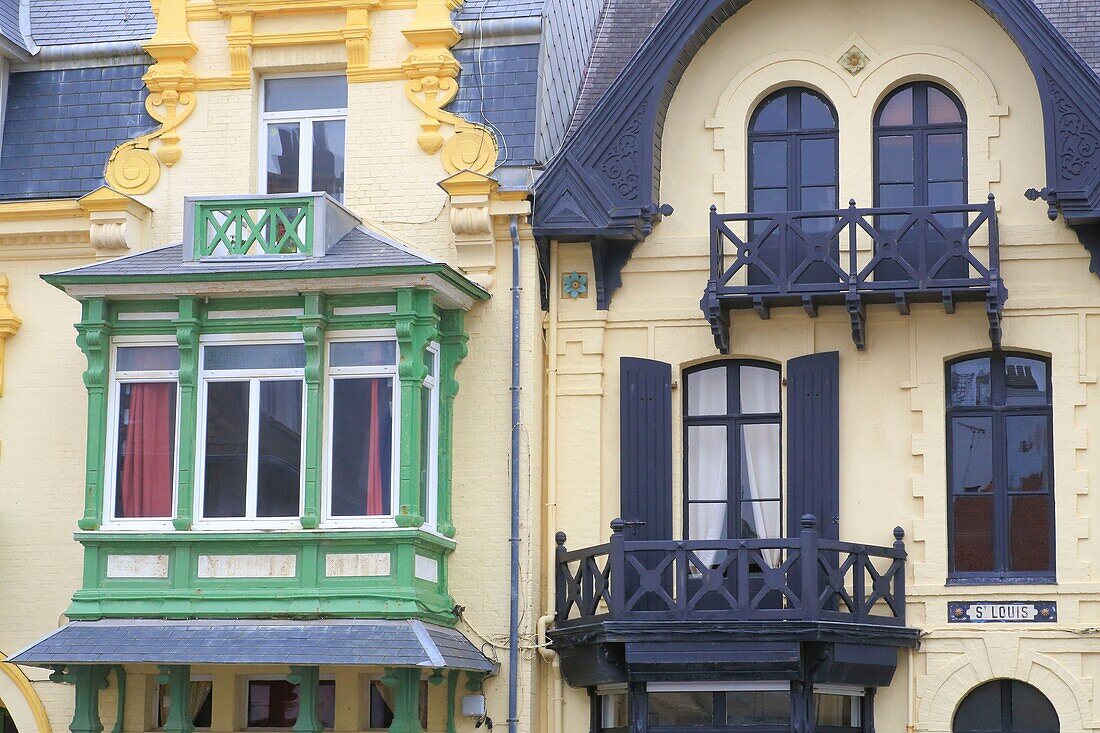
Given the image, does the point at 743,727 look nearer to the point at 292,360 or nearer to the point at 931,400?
the point at 931,400

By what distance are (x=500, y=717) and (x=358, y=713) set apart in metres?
1.58

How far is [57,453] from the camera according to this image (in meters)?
22.9

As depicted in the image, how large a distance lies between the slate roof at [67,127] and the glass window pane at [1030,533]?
430 inches

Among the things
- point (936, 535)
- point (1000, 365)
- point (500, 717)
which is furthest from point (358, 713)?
point (1000, 365)

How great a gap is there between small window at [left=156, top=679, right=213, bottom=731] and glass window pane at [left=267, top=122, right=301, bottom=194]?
227 inches

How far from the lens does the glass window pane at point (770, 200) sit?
73.7 feet

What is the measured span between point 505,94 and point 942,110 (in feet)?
16.2

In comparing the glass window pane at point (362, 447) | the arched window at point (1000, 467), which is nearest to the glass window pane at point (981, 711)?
the arched window at point (1000, 467)

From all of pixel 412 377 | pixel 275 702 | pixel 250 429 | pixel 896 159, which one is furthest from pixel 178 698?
pixel 896 159

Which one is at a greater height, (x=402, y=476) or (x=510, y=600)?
(x=402, y=476)

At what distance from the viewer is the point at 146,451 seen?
71.4ft

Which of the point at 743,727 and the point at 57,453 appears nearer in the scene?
the point at 743,727

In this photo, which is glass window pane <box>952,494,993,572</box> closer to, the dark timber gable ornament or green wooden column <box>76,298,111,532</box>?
the dark timber gable ornament

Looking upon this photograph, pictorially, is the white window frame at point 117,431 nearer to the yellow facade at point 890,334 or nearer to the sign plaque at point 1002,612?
the yellow facade at point 890,334
